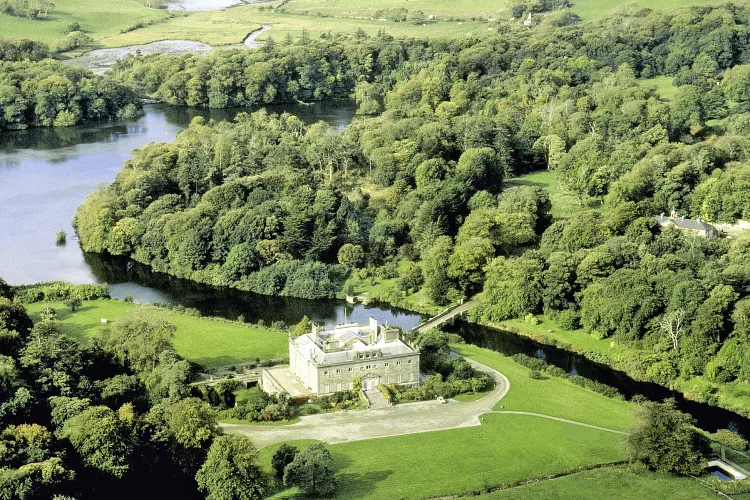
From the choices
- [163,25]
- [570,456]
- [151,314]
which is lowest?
[570,456]

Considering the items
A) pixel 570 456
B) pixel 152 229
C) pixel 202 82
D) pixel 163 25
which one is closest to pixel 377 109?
pixel 202 82

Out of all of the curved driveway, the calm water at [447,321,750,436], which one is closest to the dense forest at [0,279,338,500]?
the curved driveway

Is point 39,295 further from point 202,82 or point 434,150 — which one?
point 202,82

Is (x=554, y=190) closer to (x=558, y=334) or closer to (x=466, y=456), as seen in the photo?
(x=558, y=334)

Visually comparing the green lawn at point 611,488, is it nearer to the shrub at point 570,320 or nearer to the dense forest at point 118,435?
the dense forest at point 118,435

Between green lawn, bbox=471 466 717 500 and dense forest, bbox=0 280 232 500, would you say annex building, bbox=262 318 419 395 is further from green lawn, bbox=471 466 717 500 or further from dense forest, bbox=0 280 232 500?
green lawn, bbox=471 466 717 500

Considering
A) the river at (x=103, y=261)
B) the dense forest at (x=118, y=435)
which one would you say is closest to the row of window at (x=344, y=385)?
the dense forest at (x=118, y=435)

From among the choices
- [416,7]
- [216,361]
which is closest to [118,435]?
[216,361]
